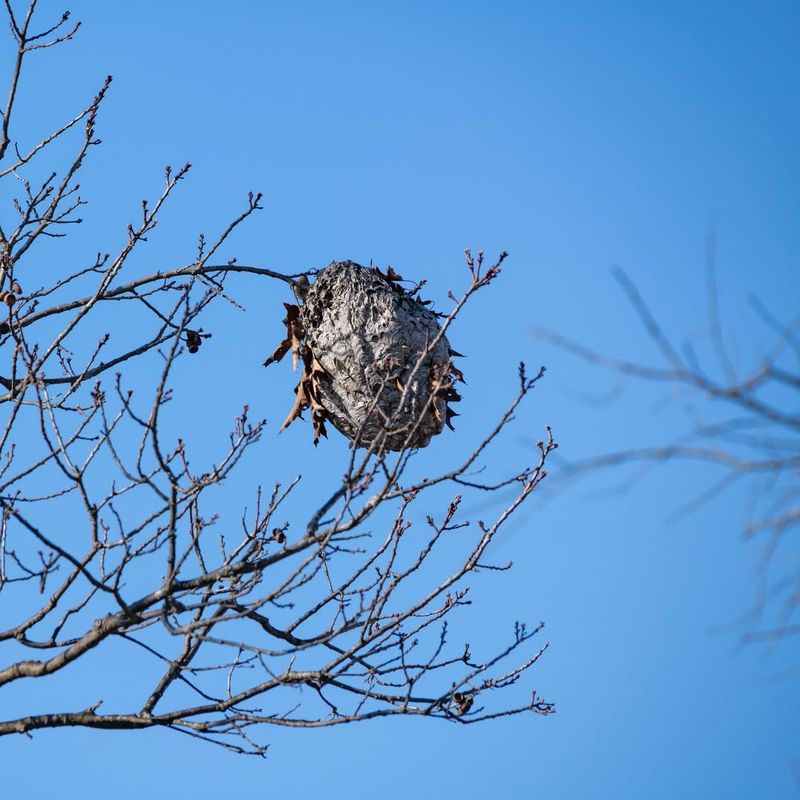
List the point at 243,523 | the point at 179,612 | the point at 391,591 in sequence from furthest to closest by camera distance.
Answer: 1. the point at 243,523
2. the point at 391,591
3. the point at 179,612

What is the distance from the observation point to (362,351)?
6.03 m

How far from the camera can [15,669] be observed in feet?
17.9

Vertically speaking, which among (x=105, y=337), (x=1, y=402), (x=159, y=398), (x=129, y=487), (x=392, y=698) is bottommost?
(x=392, y=698)

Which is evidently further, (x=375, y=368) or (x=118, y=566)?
(x=375, y=368)

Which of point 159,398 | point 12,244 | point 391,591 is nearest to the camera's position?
point 159,398

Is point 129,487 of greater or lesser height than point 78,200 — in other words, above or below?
below

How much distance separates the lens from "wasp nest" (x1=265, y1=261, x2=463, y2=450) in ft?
19.3

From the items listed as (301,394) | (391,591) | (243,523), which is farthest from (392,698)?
(301,394)

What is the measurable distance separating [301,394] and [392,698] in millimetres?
1576

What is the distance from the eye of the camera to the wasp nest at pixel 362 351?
589 cm

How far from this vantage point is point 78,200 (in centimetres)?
668

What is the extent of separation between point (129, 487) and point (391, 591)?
154 centimetres

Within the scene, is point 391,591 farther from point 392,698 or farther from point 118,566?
point 118,566

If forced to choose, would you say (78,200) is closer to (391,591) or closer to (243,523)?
(243,523)
